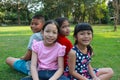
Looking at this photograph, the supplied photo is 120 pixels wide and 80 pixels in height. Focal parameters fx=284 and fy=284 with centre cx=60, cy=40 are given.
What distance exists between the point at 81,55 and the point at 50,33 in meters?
0.53

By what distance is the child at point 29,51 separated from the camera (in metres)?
4.62

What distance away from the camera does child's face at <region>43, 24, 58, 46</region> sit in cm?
374

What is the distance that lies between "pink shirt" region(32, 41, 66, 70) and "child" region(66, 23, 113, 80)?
0.58 feet

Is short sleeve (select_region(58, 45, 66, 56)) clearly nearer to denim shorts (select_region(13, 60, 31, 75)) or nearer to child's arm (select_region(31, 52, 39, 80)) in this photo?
child's arm (select_region(31, 52, 39, 80))

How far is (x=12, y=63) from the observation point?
17.7ft

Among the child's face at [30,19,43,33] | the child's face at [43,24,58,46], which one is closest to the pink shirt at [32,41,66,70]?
the child's face at [43,24,58,46]

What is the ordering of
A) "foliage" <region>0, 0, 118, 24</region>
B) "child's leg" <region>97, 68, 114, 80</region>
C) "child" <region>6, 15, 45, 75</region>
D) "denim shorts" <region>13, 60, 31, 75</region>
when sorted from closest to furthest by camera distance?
"child's leg" <region>97, 68, 114, 80</region> → "child" <region>6, 15, 45, 75</region> → "denim shorts" <region>13, 60, 31, 75</region> → "foliage" <region>0, 0, 118, 24</region>

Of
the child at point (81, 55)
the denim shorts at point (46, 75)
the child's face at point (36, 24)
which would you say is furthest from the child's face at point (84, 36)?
the child's face at point (36, 24)

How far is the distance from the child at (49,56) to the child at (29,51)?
29.0 inches

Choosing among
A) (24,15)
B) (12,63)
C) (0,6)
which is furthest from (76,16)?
(12,63)

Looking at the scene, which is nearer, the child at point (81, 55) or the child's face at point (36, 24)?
the child at point (81, 55)

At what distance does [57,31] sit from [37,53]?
1.33 feet

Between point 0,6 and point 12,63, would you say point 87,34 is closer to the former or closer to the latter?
point 12,63

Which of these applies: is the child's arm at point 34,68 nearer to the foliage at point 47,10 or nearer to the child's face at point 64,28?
the child's face at point 64,28
